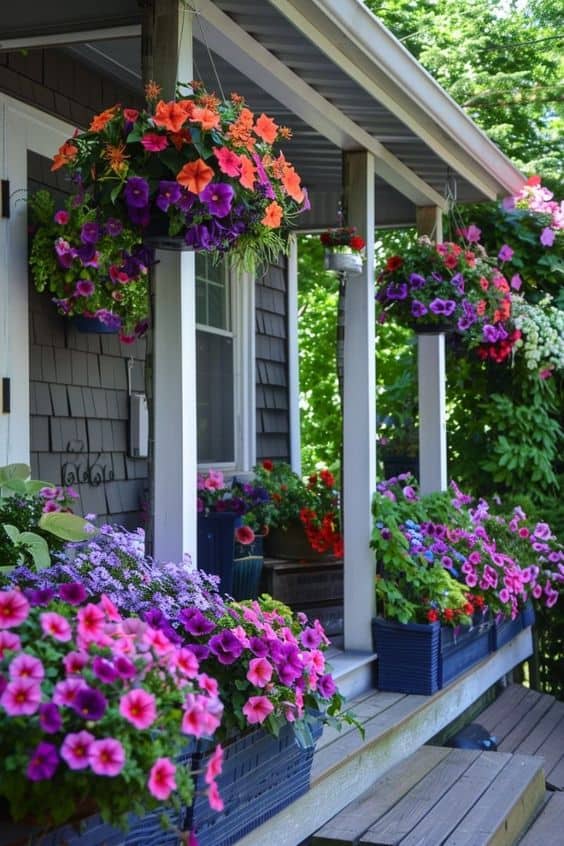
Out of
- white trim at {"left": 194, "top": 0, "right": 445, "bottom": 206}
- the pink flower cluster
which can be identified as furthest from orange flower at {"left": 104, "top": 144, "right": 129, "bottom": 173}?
the pink flower cluster

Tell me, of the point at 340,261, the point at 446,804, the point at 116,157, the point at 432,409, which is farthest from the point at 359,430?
the point at 116,157

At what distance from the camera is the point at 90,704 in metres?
1.85

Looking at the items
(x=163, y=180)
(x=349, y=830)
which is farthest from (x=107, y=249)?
(x=349, y=830)

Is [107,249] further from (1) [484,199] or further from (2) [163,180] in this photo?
(1) [484,199]

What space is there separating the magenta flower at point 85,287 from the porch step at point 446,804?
81.2 inches

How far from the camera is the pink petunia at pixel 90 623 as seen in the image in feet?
6.51

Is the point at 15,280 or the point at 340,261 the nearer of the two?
the point at 15,280

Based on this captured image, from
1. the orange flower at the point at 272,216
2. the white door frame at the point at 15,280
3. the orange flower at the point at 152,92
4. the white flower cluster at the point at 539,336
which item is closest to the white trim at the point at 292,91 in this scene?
the orange flower at the point at 152,92

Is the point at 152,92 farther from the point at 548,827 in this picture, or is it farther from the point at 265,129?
the point at 548,827

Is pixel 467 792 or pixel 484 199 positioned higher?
pixel 484 199

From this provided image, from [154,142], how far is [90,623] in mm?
1263

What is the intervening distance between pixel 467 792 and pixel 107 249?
215 cm

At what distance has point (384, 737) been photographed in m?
4.02

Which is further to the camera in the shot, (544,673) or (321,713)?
(544,673)
